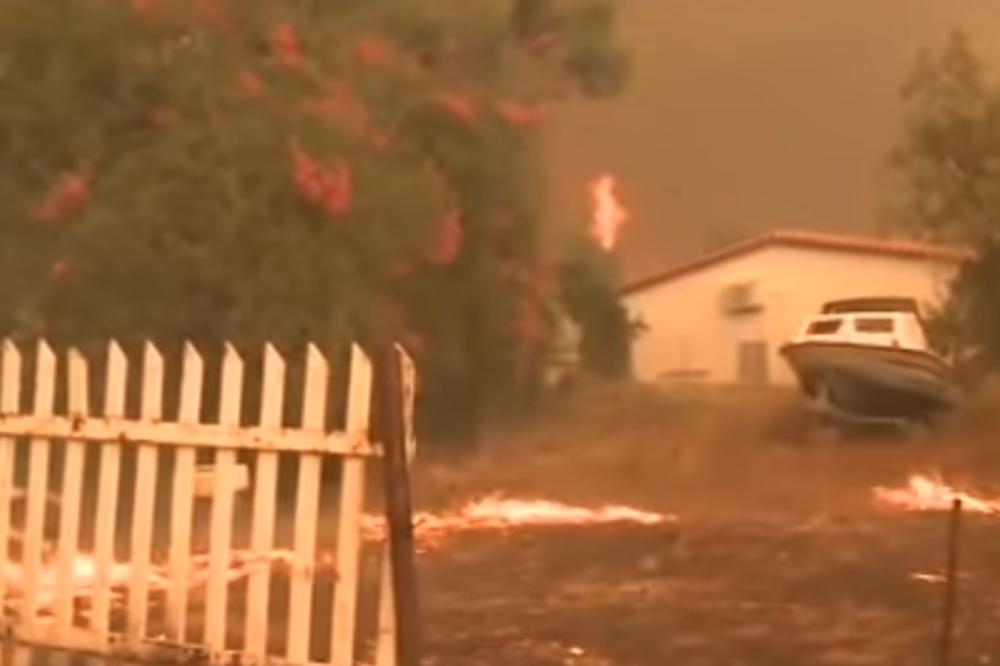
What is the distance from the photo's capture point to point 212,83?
12805 millimetres

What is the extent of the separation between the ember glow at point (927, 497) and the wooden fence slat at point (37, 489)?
7.22m

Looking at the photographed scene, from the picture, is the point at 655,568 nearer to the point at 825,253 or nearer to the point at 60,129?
the point at 825,253

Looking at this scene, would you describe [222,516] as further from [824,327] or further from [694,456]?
[824,327]

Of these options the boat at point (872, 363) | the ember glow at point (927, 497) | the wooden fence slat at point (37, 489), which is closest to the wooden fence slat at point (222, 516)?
the wooden fence slat at point (37, 489)

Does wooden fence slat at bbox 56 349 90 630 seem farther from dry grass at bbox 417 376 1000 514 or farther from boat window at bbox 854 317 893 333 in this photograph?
boat window at bbox 854 317 893 333

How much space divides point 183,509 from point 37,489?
2.48ft

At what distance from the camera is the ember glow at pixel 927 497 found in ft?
42.9

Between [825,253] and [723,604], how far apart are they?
523cm

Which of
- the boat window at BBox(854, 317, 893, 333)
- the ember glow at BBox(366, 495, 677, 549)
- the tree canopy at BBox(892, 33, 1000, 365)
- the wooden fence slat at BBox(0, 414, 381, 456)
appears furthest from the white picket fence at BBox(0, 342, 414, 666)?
the tree canopy at BBox(892, 33, 1000, 365)

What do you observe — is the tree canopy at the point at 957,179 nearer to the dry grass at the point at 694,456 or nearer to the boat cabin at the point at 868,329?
the boat cabin at the point at 868,329

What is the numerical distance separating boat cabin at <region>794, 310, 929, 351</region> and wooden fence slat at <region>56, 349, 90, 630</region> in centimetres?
810

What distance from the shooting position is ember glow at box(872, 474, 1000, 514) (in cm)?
1307

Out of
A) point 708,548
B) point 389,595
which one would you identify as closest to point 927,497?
point 708,548

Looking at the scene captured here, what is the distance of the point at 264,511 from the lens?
6.27 meters
